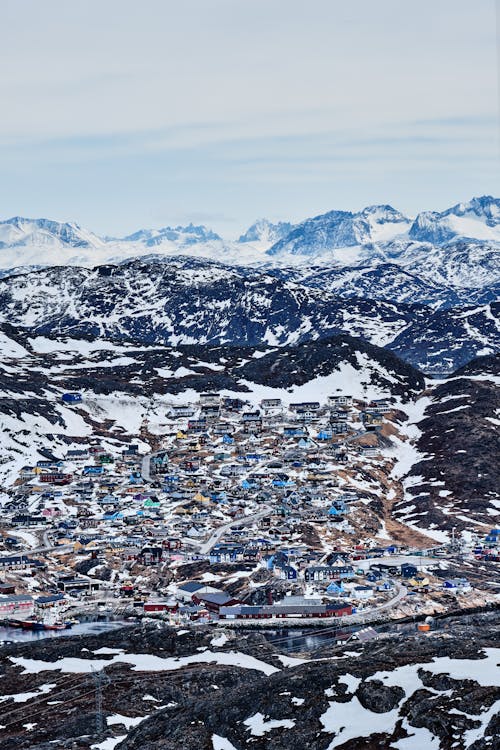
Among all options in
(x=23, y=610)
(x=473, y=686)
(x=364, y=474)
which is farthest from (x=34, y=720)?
(x=364, y=474)

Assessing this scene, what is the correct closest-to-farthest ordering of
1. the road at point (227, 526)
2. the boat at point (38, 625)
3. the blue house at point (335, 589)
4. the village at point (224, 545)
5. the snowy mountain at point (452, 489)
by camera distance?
the boat at point (38, 625), the village at point (224, 545), the blue house at point (335, 589), the road at point (227, 526), the snowy mountain at point (452, 489)

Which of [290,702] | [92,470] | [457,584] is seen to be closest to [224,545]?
[457,584]

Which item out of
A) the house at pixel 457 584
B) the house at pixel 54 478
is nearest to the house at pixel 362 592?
the house at pixel 457 584

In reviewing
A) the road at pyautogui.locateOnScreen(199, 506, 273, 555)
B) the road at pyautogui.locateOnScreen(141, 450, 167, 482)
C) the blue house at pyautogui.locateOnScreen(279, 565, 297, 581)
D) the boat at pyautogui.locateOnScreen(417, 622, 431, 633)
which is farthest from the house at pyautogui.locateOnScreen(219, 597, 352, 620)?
the road at pyautogui.locateOnScreen(141, 450, 167, 482)

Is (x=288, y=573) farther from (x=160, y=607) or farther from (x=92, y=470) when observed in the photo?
(x=92, y=470)

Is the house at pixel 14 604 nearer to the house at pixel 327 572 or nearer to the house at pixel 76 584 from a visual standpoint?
the house at pixel 76 584

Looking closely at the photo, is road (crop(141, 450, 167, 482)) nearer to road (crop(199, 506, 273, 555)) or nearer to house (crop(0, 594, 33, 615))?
road (crop(199, 506, 273, 555))
